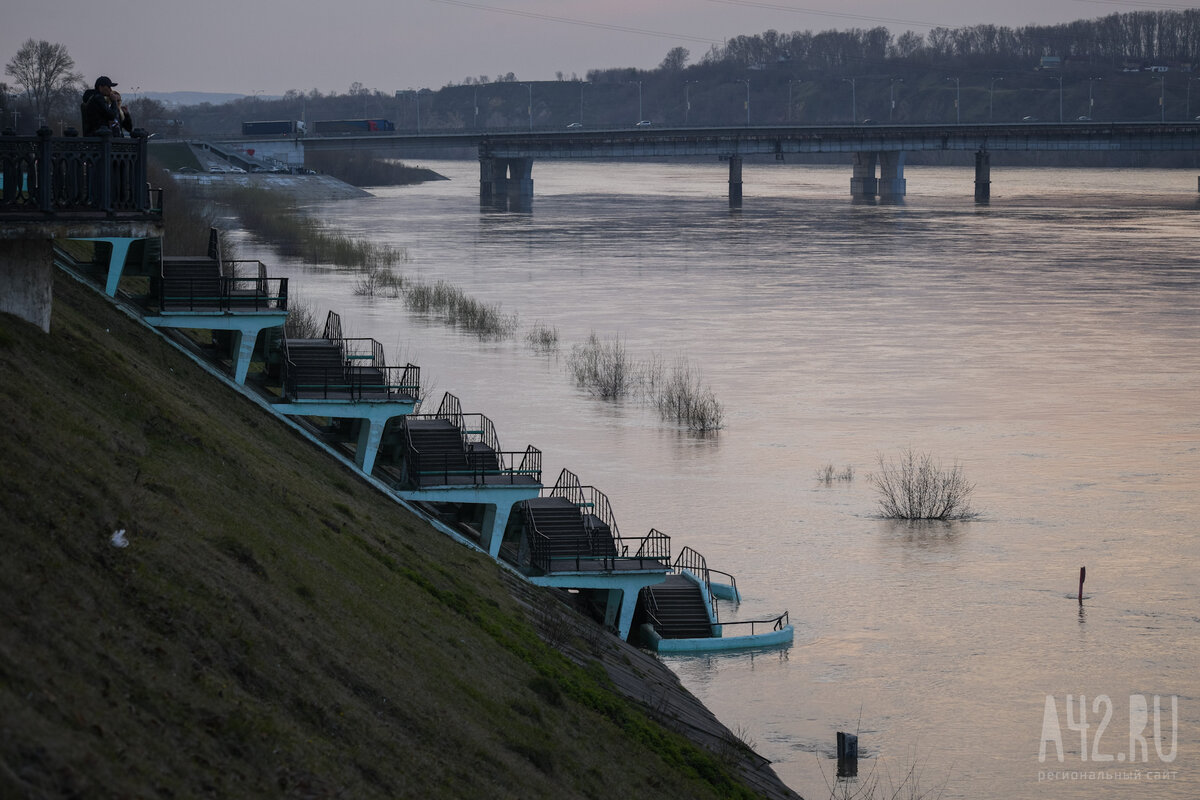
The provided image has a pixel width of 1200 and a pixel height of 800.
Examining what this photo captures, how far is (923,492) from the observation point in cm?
3988

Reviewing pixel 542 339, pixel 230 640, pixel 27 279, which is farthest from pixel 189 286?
pixel 542 339

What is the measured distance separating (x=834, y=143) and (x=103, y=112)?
165281mm

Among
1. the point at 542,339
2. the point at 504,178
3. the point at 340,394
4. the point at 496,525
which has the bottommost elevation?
the point at 496,525

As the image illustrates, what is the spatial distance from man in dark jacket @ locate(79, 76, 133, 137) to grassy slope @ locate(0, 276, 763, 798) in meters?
2.98

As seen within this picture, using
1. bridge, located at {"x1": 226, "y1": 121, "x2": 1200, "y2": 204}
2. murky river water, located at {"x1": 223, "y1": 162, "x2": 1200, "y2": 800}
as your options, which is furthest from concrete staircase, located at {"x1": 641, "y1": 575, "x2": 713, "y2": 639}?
bridge, located at {"x1": 226, "y1": 121, "x2": 1200, "y2": 204}

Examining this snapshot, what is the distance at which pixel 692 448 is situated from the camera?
47219 mm

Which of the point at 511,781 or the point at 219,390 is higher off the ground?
the point at 219,390

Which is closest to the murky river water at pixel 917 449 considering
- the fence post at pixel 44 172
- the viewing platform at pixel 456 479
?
the viewing platform at pixel 456 479

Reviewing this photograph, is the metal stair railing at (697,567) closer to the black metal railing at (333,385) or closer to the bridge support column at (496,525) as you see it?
the bridge support column at (496,525)

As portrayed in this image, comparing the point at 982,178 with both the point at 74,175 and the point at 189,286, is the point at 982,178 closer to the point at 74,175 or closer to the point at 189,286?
the point at 189,286

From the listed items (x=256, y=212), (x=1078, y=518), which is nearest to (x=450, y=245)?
(x=256, y=212)

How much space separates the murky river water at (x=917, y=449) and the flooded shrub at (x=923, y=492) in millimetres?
578

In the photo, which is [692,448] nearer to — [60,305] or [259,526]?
[60,305]

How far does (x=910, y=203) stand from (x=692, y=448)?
458 ft
